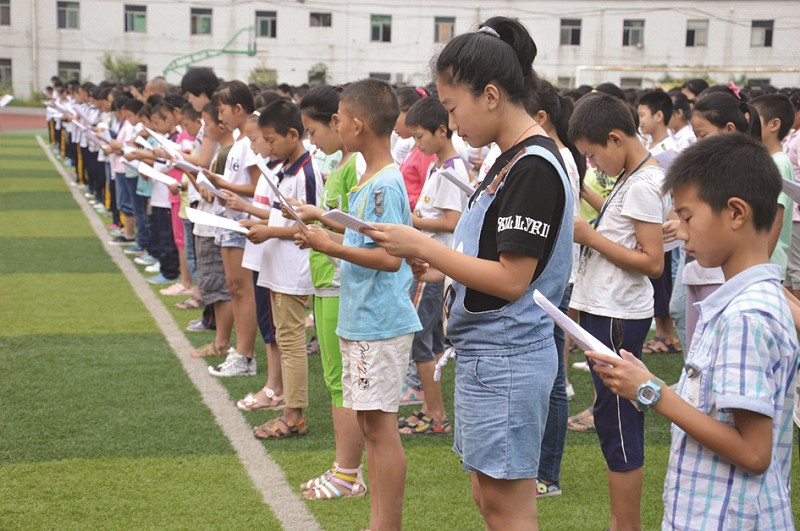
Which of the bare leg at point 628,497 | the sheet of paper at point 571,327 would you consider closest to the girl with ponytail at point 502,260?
the sheet of paper at point 571,327

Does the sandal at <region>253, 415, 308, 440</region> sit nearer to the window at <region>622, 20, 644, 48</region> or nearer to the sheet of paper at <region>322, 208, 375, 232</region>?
the sheet of paper at <region>322, 208, 375, 232</region>

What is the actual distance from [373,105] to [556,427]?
67.3 inches

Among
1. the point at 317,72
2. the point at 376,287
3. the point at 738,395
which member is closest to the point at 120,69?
the point at 317,72

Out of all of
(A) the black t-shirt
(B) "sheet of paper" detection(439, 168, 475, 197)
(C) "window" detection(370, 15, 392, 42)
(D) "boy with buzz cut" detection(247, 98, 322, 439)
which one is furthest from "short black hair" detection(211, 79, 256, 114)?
(C) "window" detection(370, 15, 392, 42)

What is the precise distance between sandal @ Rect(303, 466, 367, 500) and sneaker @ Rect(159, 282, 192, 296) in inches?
212

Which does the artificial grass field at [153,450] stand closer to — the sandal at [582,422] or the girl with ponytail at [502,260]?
the sandal at [582,422]

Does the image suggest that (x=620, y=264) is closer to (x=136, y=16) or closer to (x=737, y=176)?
(x=737, y=176)

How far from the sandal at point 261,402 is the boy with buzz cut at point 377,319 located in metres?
2.09

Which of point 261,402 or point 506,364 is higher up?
point 506,364

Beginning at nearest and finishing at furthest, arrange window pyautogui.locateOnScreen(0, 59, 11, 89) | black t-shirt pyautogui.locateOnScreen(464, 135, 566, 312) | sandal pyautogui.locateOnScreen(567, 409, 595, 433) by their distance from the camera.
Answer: black t-shirt pyautogui.locateOnScreen(464, 135, 566, 312), sandal pyautogui.locateOnScreen(567, 409, 595, 433), window pyautogui.locateOnScreen(0, 59, 11, 89)

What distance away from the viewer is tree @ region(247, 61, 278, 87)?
1739 inches

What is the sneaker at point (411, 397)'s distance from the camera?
6086 millimetres

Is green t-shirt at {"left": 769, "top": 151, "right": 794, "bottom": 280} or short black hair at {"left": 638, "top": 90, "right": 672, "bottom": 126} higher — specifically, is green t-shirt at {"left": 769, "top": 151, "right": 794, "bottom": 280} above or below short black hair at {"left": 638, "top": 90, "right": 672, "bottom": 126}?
below

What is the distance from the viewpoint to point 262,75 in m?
44.7
